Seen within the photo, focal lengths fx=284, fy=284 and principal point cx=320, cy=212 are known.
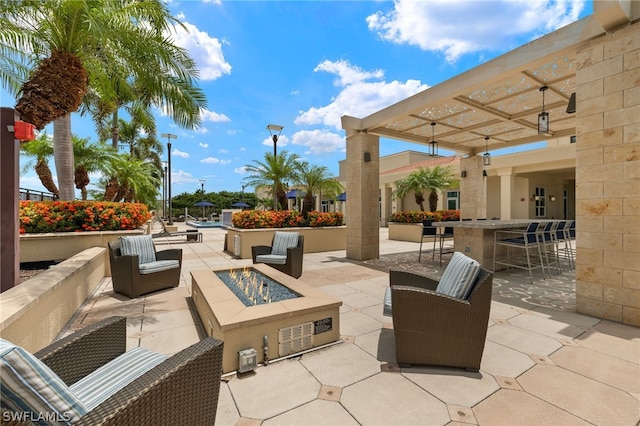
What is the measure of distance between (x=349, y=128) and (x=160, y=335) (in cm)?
699

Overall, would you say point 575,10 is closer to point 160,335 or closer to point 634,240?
point 634,240

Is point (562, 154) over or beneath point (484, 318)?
over

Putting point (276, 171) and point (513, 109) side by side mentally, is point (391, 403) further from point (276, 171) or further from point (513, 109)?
point (276, 171)

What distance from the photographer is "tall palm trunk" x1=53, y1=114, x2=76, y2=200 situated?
7.57 meters

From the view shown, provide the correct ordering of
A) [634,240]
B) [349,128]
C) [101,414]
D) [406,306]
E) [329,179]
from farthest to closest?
1. [329,179]
2. [349,128]
3. [634,240]
4. [406,306]
5. [101,414]

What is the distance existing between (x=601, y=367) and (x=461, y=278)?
1.53 metres

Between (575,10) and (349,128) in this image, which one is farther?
(349,128)

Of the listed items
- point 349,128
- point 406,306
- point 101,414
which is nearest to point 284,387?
point 406,306

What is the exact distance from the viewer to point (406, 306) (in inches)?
104

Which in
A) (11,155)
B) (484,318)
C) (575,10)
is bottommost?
(484,318)

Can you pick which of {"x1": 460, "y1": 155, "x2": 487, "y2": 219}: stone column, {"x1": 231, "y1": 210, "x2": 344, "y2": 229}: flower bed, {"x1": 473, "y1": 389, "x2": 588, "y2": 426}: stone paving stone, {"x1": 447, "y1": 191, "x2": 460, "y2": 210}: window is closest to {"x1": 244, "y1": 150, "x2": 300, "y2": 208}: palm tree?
{"x1": 231, "y1": 210, "x2": 344, "y2": 229}: flower bed

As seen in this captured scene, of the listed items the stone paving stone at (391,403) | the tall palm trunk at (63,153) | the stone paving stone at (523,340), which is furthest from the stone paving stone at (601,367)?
the tall palm trunk at (63,153)

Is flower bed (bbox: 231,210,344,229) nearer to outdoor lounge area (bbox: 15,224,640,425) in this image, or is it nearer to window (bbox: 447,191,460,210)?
outdoor lounge area (bbox: 15,224,640,425)

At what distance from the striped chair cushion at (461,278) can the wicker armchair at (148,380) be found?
221 centimetres
